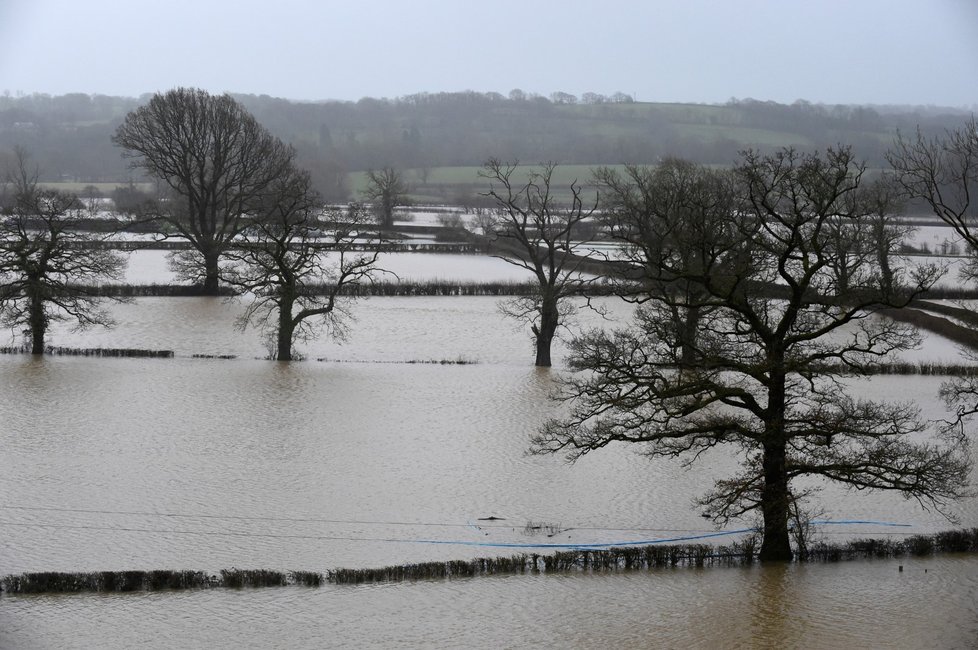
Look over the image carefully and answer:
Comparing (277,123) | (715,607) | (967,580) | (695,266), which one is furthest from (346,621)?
(277,123)

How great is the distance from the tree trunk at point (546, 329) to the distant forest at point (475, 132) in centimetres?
7184

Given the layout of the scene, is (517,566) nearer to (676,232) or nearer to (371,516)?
(371,516)

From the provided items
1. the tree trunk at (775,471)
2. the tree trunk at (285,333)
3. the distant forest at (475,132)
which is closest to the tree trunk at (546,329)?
the tree trunk at (285,333)

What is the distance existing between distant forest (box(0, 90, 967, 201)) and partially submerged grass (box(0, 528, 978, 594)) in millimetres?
88575

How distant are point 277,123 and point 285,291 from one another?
13481cm

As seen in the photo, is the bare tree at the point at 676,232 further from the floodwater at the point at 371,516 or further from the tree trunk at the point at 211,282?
the tree trunk at the point at 211,282

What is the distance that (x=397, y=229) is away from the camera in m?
77.2

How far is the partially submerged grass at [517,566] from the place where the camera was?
1482 cm

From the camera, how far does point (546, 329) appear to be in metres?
33.1

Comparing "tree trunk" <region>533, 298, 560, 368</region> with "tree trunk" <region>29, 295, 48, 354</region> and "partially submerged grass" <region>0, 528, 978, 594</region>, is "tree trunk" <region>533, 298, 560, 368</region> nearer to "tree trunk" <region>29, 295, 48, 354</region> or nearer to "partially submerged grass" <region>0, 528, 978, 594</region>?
"partially submerged grass" <region>0, 528, 978, 594</region>

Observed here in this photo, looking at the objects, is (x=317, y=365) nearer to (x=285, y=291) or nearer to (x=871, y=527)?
(x=285, y=291)

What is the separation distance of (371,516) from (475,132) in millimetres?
150873

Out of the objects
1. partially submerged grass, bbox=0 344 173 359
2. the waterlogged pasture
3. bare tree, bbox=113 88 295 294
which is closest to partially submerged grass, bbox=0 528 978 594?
partially submerged grass, bbox=0 344 173 359

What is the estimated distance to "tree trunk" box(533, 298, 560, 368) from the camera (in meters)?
32.4
